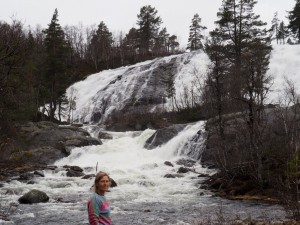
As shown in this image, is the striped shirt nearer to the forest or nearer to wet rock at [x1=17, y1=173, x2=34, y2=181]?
the forest

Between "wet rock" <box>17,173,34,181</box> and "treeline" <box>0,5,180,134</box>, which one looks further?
"treeline" <box>0,5,180,134</box>

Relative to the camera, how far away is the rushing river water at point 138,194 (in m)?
13.6

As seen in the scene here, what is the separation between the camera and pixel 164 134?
32500 millimetres

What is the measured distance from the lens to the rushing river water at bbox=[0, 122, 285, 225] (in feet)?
44.5

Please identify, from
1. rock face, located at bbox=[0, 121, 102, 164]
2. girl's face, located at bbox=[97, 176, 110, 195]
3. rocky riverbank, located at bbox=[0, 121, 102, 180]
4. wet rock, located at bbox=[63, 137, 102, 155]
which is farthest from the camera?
wet rock, located at bbox=[63, 137, 102, 155]

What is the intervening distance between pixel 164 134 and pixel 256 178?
15.8 metres

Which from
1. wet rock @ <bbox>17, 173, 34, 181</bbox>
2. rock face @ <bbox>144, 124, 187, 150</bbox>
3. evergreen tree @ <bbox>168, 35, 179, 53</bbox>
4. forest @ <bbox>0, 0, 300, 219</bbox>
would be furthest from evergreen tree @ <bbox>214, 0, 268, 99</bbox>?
evergreen tree @ <bbox>168, 35, 179, 53</bbox>

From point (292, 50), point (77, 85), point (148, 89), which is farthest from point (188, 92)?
point (77, 85)

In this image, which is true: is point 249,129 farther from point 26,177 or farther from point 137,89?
point 137,89

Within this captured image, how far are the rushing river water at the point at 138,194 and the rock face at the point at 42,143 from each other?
1172 millimetres

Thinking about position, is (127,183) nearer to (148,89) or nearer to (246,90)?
(246,90)

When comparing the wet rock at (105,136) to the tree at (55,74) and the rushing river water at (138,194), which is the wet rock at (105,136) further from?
the tree at (55,74)

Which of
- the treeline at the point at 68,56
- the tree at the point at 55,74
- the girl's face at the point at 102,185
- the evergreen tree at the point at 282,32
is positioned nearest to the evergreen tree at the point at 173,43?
the treeline at the point at 68,56

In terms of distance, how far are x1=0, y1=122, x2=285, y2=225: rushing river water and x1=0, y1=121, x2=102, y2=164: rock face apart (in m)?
1.17
